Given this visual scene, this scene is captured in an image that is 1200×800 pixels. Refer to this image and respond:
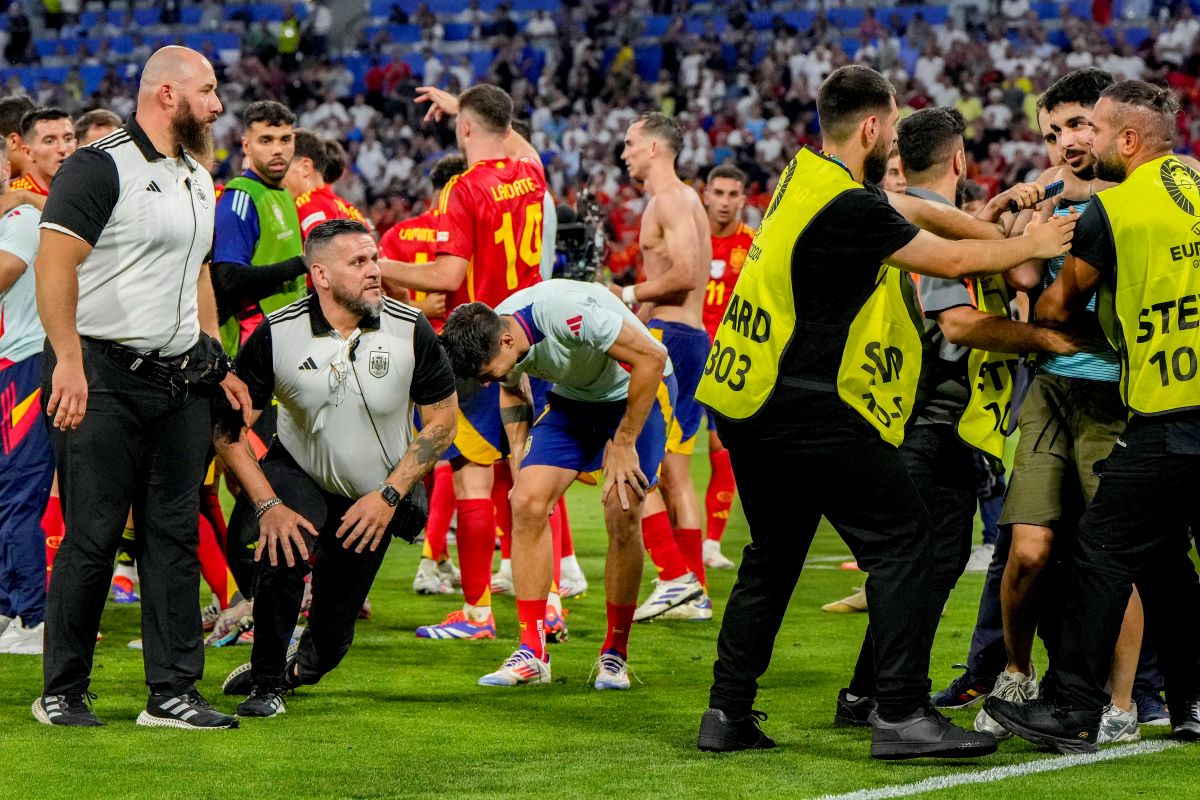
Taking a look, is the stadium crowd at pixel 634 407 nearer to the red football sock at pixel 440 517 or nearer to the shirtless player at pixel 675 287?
the shirtless player at pixel 675 287

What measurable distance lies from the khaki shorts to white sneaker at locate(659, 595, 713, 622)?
114 inches

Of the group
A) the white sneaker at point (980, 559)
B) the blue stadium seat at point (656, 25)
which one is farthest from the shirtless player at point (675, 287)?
the blue stadium seat at point (656, 25)

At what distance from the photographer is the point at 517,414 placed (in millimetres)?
7477

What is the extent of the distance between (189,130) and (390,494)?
1.48m

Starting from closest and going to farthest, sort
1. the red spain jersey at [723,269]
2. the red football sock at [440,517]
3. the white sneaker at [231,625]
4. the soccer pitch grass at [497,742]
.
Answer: the soccer pitch grass at [497,742]
the white sneaker at [231,625]
the red football sock at [440,517]
the red spain jersey at [723,269]

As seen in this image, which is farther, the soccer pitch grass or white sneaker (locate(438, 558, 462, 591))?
white sneaker (locate(438, 558, 462, 591))

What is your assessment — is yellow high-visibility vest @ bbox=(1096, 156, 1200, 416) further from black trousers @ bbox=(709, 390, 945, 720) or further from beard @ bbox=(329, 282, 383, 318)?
beard @ bbox=(329, 282, 383, 318)

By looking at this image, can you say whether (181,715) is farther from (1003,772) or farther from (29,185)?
(29,185)

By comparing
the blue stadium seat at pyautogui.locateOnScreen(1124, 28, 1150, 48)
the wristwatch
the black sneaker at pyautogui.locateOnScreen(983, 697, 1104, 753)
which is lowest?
the black sneaker at pyautogui.locateOnScreen(983, 697, 1104, 753)

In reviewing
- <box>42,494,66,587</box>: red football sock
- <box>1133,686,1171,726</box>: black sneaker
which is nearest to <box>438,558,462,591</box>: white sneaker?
<box>42,494,66,587</box>: red football sock

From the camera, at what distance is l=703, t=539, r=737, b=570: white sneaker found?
10.1 metres

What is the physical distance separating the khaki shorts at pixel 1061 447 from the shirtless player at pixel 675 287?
10.1 ft

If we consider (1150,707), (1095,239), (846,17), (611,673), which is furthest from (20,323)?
(846,17)

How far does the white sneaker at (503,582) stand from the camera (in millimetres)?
9203
